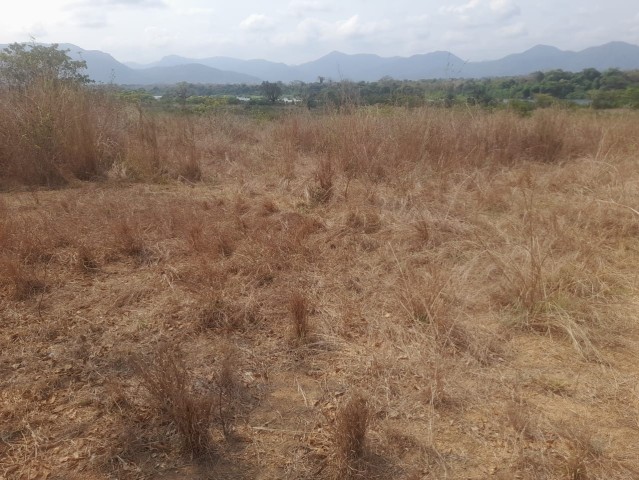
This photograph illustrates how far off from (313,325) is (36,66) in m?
6.33

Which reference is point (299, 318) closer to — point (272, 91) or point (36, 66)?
point (36, 66)

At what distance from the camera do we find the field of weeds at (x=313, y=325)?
1.64m

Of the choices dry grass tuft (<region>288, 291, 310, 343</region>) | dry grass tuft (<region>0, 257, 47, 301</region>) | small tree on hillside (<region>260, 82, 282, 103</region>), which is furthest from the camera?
small tree on hillside (<region>260, 82, 282, 103</region>)

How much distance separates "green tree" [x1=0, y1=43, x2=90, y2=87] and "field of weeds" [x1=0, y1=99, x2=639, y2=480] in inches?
52.4

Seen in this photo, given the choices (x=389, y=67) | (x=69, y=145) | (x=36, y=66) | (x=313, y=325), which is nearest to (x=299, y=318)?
(x=313, y=325)

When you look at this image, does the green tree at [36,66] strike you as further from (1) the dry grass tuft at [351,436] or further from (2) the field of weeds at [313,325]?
(1) the dry grass tuft at [351,436]

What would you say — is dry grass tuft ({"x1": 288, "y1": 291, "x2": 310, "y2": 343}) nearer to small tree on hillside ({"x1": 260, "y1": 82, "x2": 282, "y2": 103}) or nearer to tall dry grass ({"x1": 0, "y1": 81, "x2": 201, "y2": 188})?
tall dry grass ({"x1": 0, "y1": 81, "x2": 201, "y2": 188})

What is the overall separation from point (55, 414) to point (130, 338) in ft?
1.83

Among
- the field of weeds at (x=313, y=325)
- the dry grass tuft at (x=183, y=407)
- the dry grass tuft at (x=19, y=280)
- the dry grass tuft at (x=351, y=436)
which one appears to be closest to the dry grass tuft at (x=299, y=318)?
the field of weeds at (x=313, y=325)

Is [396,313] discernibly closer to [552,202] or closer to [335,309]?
[335,309]

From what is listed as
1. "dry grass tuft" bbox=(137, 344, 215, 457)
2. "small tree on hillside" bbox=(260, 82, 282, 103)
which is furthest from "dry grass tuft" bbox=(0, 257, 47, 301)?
"small tree on hillside" bbox=(260, 82, 282, 103)

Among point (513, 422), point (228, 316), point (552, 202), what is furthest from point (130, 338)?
point (552, 202)

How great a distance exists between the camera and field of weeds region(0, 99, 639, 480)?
64.7 inches

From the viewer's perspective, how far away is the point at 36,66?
6281mm
